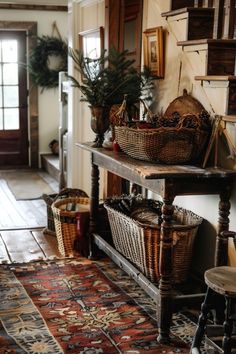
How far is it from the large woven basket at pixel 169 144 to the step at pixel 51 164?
4356 mm

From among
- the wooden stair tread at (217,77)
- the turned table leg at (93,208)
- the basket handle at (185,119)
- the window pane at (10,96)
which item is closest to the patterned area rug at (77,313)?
the turned table leg at (93,208)

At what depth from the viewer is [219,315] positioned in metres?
2.93

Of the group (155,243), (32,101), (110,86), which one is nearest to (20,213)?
(110,86)

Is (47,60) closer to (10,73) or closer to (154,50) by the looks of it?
(10,73)

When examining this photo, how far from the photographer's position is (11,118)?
322 inches

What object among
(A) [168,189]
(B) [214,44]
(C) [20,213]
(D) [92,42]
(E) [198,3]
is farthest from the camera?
(C) [20,213]

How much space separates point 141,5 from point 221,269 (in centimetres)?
231

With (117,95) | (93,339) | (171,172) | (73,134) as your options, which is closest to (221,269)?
(171,172)

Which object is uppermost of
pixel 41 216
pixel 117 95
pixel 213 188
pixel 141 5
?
pixel 141 5

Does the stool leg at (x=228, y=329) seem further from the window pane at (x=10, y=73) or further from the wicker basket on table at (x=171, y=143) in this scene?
the window pane at (x=10, y=73)

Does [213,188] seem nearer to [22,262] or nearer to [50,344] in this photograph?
[50,344]

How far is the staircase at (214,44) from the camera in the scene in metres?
2.84

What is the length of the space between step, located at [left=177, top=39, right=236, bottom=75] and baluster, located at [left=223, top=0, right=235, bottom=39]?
52 mm

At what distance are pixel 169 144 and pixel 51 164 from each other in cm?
501
